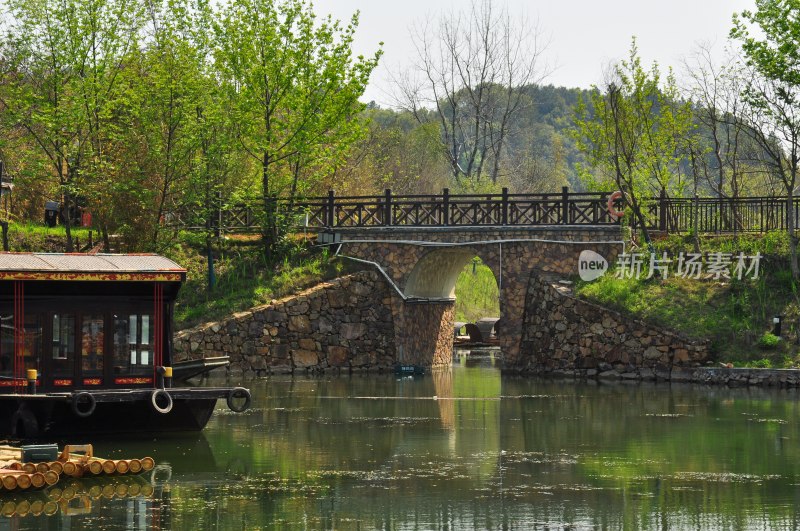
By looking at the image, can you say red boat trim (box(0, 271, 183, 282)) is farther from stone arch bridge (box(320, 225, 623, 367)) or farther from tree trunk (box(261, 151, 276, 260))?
tree trunk (box(261, 151, 276, 260))

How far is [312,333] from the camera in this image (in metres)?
39.7

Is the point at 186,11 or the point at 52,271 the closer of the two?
the point at 52,271

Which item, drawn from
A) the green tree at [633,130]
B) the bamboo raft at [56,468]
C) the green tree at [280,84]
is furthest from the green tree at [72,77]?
the bamboo raft at [56,468]

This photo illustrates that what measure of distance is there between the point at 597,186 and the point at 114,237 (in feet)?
49.2

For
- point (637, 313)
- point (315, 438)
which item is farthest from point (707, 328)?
point (315, 438)

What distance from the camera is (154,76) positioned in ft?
135

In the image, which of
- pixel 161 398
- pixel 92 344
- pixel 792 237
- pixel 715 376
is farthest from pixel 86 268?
pixel 792 237

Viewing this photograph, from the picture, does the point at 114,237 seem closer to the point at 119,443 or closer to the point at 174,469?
the point at 119,443

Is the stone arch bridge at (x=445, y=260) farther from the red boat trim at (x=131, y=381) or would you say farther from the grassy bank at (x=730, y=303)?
the red boat trim at (x=131, y=381)

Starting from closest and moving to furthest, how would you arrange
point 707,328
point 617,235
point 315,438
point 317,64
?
1. point 315,438
2. point 707,328
3. point 617,235
4. point 317,64

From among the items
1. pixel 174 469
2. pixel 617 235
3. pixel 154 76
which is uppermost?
pixel 154 76

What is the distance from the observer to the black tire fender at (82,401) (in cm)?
2288

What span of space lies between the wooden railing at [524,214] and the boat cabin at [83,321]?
1648 cm

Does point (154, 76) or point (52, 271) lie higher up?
point (154, 76)
